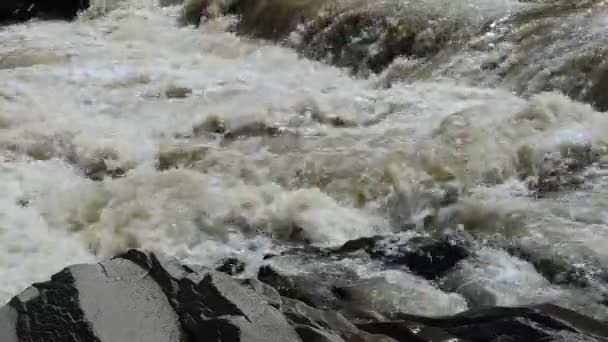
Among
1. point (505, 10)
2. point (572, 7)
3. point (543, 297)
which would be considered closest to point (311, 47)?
point (505, 10)

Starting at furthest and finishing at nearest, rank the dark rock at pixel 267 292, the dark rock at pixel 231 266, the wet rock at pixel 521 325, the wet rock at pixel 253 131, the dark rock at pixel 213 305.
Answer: the wet rock at pixel 253 131 < the dark rock at pixel 231 266 < the dark rock at pixel 267 292 < the wet rock at pixel 521 325 < the dark rock at pixel 213 305

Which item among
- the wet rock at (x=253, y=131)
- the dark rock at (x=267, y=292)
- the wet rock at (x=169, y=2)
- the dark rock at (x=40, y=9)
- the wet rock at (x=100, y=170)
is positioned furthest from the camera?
the wet rock at (x=169, y=2)

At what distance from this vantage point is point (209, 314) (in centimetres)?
268

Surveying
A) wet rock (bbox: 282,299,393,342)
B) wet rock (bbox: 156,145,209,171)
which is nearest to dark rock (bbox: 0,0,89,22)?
wet rock (bbox: 156,145,209,171)

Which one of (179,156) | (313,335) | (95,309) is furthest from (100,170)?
(313,335)

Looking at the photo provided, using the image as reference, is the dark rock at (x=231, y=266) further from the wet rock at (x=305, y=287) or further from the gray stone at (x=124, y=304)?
the gray stone at (x=124, y=304)

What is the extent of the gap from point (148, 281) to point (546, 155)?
3.09 m

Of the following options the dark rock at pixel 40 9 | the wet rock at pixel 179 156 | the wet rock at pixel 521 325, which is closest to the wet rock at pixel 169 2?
the dark rock at pixel 40 9

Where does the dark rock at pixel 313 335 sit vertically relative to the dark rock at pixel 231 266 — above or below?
above

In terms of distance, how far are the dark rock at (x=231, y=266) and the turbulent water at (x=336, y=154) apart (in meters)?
0.08

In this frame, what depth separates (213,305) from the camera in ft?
9.06

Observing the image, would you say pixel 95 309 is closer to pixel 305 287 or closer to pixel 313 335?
pixel 313 335

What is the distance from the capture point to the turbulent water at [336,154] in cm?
405

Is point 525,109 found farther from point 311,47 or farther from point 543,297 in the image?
point 311,47
